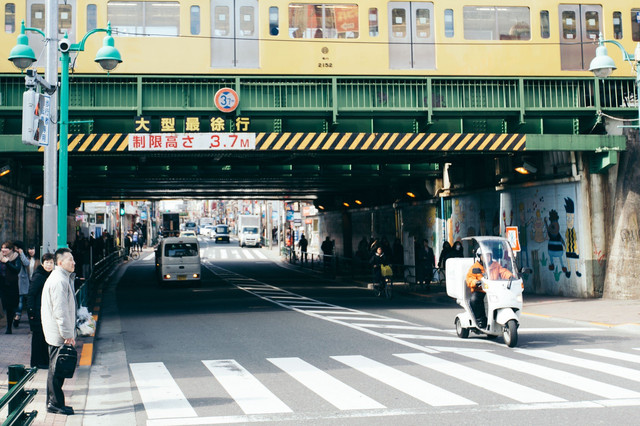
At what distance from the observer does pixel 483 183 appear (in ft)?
86.3

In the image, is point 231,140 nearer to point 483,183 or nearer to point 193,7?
point 193,7

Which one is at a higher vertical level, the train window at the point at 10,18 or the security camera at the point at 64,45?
the train window at the point at 10,18

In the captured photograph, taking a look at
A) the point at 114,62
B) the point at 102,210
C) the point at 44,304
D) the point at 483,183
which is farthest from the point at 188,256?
the point at 102,210

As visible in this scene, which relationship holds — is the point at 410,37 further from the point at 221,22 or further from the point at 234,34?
the point at 221,22

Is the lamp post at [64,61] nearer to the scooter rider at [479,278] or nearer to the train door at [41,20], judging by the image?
the train door at [41,20]

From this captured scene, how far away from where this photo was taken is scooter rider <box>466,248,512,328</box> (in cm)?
1272

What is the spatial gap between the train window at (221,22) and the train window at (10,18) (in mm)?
5132

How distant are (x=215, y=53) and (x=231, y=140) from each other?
2390 mm

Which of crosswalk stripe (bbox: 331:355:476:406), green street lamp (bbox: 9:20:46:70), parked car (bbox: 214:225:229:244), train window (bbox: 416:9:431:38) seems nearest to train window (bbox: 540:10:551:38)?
train window (bbox: 416:9:431:38)

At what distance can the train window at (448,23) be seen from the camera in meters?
19.8

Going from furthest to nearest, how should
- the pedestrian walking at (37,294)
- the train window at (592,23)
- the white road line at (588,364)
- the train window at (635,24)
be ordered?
the train window at (635,24) → the train window at (592,23) → the white road line at (588,364) → the pedestrian walking at (37,294)

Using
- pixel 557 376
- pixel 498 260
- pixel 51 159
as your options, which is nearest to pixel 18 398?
pixel 557 376

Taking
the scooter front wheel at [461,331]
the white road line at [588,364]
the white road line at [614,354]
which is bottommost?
the white road line at [614,354]

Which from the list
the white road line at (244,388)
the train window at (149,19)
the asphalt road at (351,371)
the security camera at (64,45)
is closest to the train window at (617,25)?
the asphalt road at (351,371)
